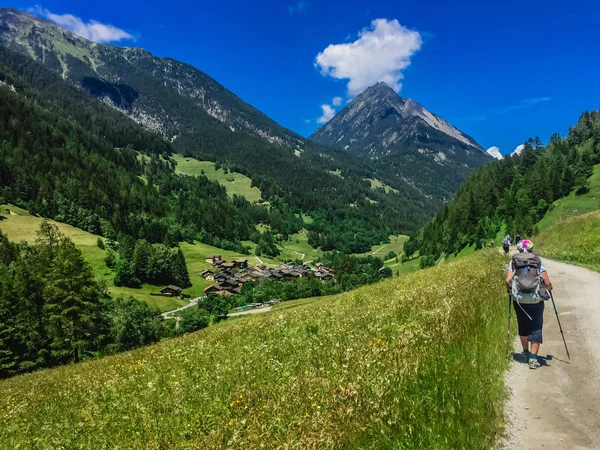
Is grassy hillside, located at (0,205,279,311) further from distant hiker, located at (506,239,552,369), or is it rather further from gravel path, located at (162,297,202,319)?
distant hiker, located at (506,239,552,369)

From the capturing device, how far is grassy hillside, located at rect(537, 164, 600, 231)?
92750 mm

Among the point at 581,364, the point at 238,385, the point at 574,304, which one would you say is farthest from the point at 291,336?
the point at 574,304

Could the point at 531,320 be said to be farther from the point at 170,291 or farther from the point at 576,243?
the point at 170,291

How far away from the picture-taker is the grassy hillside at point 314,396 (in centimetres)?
479

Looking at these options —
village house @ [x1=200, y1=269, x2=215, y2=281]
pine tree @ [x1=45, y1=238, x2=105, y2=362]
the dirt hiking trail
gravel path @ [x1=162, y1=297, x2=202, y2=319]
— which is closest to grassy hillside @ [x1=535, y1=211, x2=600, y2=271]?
the dirt hiking trail

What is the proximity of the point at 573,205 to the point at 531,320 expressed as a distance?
112 meters

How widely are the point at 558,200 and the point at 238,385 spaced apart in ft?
415

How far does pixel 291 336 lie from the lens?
33.7 feet

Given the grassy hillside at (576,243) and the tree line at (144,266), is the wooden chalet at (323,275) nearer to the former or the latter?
the tree line at (144,266)

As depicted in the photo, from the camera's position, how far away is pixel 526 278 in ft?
30.3

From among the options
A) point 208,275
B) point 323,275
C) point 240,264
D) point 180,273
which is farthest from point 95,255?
point 323,275

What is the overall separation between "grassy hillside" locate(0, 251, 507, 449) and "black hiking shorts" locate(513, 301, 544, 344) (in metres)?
0.64

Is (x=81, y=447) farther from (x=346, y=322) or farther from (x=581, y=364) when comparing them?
(x=581, y=364)

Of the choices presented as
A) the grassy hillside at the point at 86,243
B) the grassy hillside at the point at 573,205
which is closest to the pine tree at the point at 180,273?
the grassy hillside at the point at 86,243
